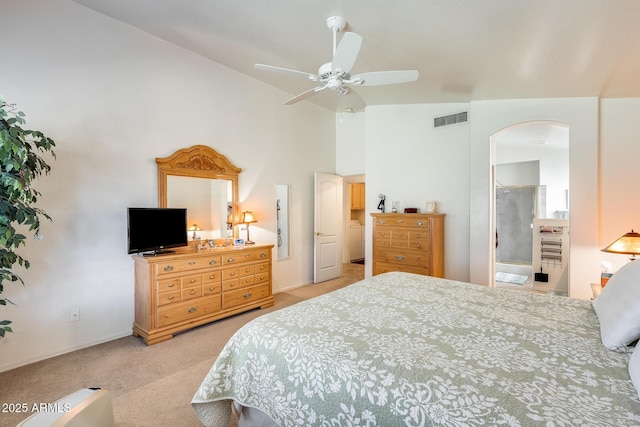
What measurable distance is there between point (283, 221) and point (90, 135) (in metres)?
2.84

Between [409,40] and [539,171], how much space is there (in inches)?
236

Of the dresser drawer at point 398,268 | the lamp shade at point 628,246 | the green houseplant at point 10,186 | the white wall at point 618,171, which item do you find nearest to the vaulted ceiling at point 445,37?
the white wall at point 618,171

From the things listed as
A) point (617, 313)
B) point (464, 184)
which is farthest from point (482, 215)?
point (617, 313)

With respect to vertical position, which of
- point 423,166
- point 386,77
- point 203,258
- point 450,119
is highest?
point 450,119

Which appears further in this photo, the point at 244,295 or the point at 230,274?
the point at 244,295

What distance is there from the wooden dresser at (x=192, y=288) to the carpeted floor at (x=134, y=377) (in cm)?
18

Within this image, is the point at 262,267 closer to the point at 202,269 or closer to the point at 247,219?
the point at 247,219

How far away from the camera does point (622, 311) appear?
138 centimetres

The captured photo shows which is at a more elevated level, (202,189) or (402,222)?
(202,189)

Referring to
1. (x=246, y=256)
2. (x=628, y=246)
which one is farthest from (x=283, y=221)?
(x=628, y=246)

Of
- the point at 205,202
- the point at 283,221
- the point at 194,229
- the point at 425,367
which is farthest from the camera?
the point at 283,221

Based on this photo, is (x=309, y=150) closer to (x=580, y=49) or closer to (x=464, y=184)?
(x=464, y=184)

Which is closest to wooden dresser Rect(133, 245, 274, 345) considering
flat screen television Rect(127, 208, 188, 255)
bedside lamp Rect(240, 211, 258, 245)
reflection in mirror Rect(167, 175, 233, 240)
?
flat screen television Rect(127, 208, 188, 255)

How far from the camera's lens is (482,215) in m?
4.11
